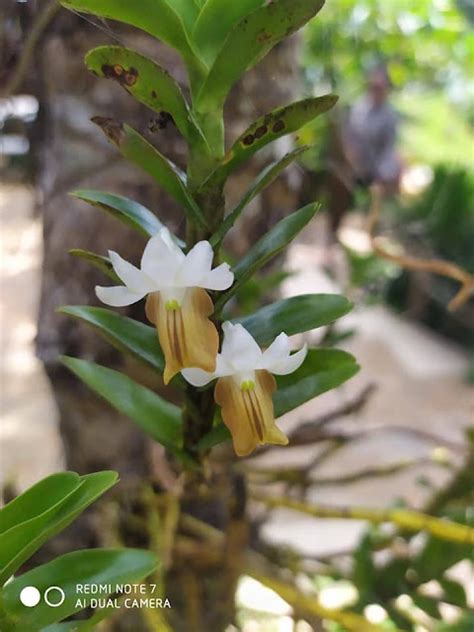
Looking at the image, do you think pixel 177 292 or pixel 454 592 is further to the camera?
pixel 454 592

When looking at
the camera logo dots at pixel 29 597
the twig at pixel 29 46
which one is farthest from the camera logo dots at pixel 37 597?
the twig at pixel 29 46

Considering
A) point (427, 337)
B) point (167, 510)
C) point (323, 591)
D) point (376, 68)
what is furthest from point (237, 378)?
point (427, 337)

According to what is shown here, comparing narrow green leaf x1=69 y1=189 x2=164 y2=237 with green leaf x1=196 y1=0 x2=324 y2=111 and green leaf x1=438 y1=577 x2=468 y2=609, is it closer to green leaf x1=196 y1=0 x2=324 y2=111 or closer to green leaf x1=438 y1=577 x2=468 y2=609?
green leaf x1=196 y1=0 x2=324 y2=111

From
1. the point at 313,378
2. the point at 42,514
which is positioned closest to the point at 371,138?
the point at 313,378

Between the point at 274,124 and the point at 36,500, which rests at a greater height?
the point at 274,124

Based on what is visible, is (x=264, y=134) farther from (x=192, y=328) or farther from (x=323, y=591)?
(x=323, y=591)

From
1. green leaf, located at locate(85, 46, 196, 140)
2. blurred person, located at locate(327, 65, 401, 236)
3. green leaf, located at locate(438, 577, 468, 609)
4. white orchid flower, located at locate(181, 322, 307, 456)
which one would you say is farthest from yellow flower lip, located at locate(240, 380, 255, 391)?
blurred person, located at locate(327, 65, 401, 236)

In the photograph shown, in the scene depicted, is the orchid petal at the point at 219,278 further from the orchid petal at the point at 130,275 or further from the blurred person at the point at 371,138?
the blurred person at the point at 371,138

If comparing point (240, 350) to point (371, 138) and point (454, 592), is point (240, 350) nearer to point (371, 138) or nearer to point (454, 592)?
point (454, 592)
